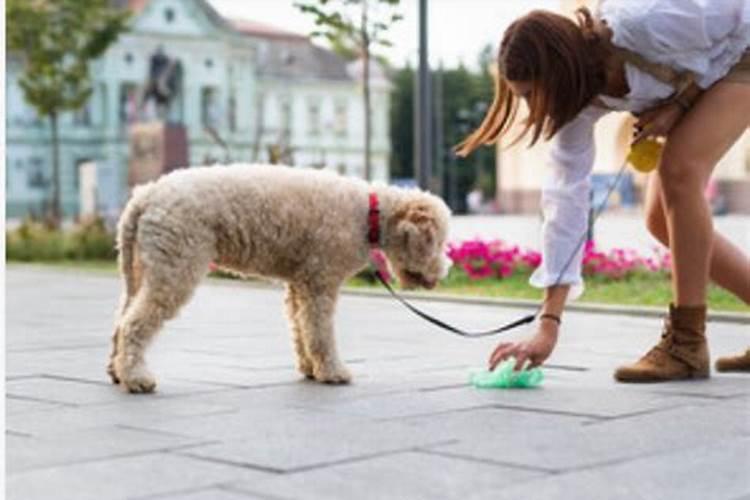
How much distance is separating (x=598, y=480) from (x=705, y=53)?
238 centimetres

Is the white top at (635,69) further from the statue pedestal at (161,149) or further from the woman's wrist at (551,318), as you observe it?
the statue pedestal at (161,149)

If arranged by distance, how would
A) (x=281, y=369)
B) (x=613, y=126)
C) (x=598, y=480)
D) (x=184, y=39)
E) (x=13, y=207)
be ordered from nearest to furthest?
(x=598, y=480) → (x=281, y=369) → (x=613, y=126) → (x=13, y=207) → (x=184, y=39)

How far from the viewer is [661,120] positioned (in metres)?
5.75

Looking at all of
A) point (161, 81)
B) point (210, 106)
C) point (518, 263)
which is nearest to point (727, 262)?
point (518, 263)

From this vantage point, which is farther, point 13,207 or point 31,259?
point 13,207

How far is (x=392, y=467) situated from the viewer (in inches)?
158

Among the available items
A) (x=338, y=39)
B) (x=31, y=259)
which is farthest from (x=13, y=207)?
(x=338, y=39)

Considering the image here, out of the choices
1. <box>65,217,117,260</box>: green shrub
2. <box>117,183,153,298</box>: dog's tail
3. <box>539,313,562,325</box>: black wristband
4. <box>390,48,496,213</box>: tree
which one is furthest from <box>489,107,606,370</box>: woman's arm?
<box>390,48,496,213</box>: tree

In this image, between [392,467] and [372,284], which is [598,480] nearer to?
[392,467]

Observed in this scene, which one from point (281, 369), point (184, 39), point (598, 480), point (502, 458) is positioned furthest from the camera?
point (184, 39)

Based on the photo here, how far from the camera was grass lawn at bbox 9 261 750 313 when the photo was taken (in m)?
11.2

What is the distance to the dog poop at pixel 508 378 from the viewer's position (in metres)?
5.78

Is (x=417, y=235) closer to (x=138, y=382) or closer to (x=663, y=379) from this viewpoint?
(x=663, y=379)

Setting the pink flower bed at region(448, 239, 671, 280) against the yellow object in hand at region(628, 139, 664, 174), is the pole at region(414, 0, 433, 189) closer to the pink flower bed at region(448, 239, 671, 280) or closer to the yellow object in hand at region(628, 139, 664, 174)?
the pink flower bed at region(448, 239, 671, 280)
